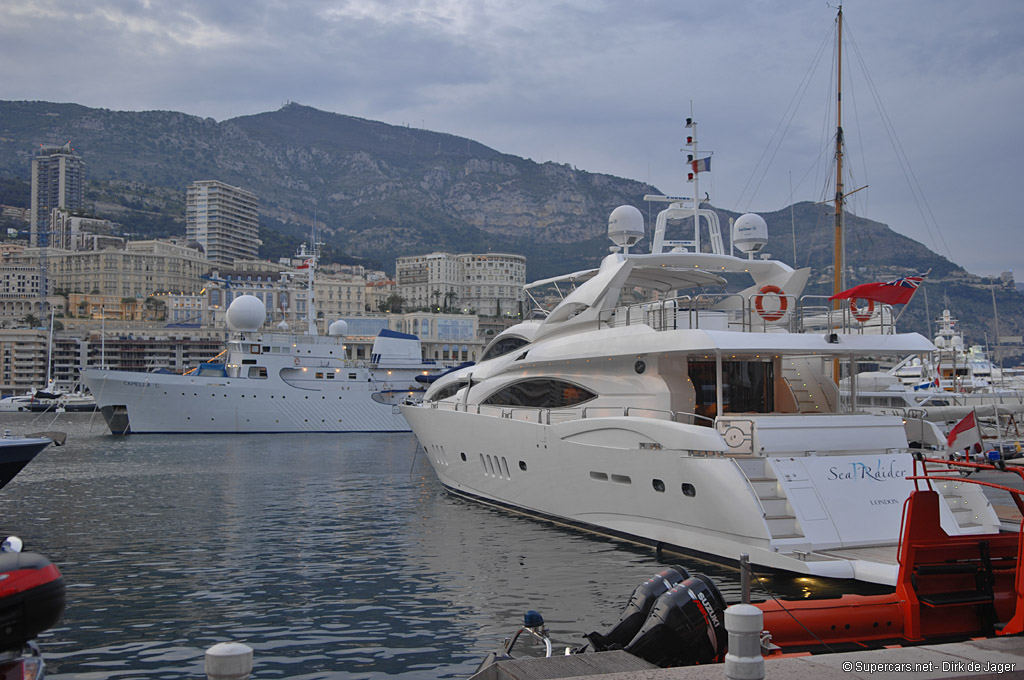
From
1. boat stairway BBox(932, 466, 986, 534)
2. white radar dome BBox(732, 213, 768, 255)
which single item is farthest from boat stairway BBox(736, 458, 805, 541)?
white radar dome BBox(732, 213, 768, 255)

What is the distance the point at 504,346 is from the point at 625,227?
424cm

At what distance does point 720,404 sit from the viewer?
11242 mm

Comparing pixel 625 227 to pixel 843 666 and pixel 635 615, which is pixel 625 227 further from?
pixel 843 666

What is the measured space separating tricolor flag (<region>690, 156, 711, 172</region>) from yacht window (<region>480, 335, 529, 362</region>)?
5452 millimetres

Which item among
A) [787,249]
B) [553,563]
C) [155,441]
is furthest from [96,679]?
[787,249]

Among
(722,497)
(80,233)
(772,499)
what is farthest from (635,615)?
(80,233)

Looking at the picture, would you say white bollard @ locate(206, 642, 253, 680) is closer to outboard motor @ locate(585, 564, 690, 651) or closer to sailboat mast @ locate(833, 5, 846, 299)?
outboard motor @ locate(585, 564, 690, 651)

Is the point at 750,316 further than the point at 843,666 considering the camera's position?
Yes

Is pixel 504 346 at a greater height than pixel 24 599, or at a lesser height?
greater

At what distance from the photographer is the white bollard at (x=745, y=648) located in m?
4.11

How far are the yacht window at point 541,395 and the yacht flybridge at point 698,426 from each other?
36 millimetres

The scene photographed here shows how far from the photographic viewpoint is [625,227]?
53.6 ft

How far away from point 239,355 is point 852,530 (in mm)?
43033

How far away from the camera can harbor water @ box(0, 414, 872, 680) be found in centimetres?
796
